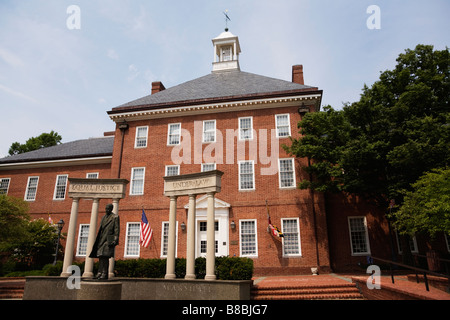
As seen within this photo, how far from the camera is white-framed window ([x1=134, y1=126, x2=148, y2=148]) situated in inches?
879

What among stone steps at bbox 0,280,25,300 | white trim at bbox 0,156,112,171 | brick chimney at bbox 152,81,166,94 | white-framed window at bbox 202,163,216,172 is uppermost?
brick chimney at bbox 152,81,166,94

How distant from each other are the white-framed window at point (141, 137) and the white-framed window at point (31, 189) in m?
10.1

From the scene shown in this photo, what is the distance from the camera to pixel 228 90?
22.9 metres

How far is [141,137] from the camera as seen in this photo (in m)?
22.5

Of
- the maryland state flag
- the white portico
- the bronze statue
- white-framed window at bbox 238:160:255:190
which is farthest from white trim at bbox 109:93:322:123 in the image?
the bronze statue

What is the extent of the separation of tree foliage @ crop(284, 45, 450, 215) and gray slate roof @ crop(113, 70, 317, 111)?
5.24 metres

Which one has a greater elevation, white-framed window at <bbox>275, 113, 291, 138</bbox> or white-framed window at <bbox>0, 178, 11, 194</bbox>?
white-framed window at <bbox>275, 113, 291, 138</bbox>

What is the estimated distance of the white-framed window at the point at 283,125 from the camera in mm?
20344

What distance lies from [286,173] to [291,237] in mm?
3987

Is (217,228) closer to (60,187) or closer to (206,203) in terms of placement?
(206,203)

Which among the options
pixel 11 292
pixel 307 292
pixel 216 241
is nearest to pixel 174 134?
pixel 216 241

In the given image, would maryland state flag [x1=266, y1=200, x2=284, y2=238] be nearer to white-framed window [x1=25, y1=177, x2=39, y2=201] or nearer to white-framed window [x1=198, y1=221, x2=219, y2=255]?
white-framed window [x1=198, y1=221, x2=219, y2=255]
